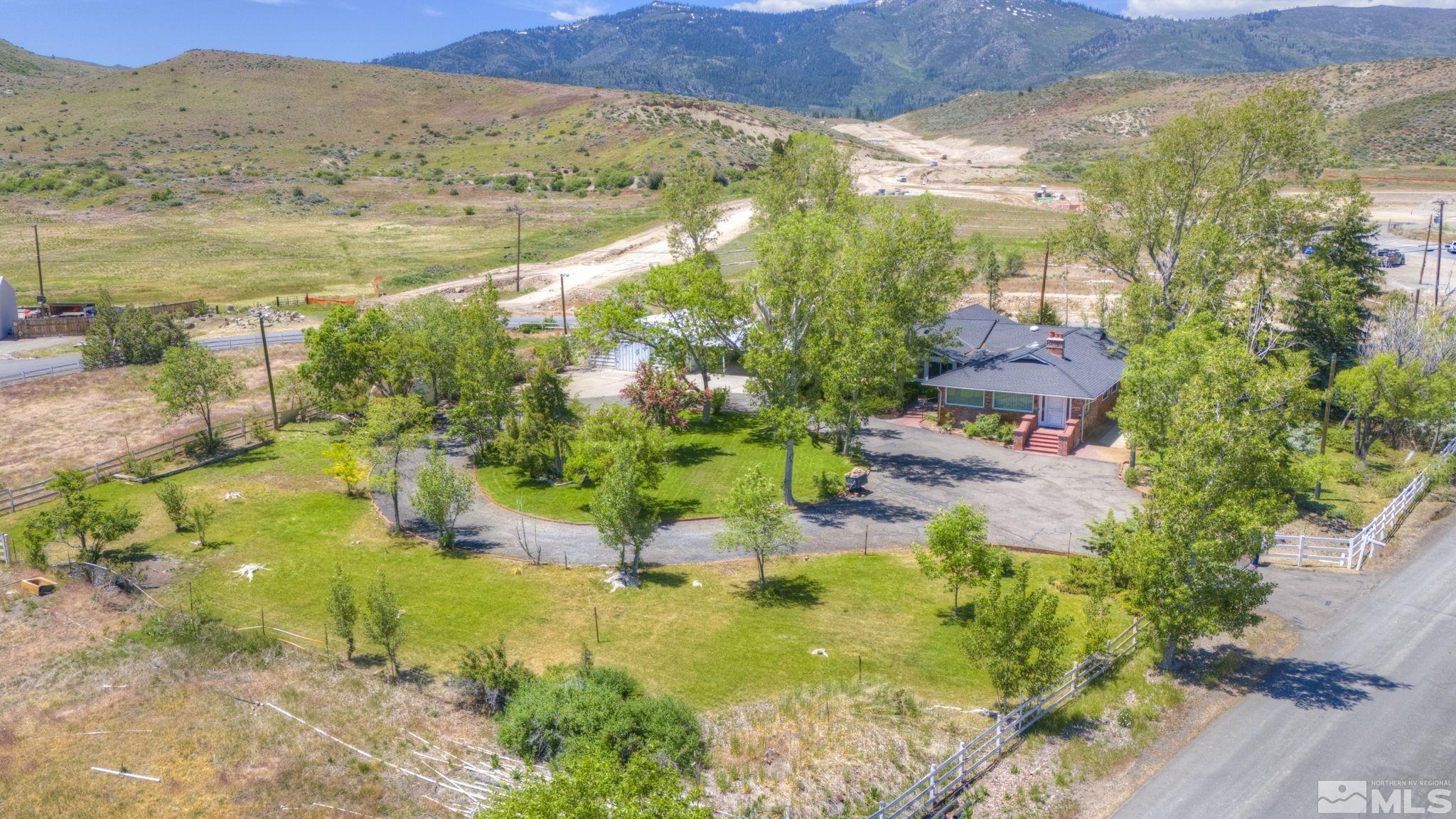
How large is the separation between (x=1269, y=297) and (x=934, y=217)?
16537 millimetres

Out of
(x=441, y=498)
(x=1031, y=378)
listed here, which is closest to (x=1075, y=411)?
(x=1031, y=378)

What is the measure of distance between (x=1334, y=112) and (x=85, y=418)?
171m

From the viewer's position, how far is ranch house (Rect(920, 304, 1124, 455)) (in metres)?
42.5

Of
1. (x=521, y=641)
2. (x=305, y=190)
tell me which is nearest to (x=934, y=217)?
(x=521, y=641)

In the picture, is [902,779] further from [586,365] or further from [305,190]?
[305,190]

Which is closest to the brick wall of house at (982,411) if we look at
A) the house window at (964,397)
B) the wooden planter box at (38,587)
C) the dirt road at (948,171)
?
the house window at (964,397)

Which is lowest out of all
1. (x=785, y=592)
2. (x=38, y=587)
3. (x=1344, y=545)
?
(x=785, y=592)

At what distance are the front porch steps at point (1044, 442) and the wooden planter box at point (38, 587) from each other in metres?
36.7

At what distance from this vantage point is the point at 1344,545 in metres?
30.3

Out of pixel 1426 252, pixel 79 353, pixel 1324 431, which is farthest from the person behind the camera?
pixel 1426 252

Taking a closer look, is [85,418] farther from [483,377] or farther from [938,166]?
[938,166]

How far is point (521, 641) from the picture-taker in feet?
84.5

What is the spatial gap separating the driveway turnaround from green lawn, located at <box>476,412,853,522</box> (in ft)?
3.10

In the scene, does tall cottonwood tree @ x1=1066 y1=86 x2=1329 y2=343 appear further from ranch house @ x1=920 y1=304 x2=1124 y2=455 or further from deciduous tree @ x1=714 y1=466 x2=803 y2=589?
deciduous tree @ x1=714 y1=466 x2=803 y2=589
